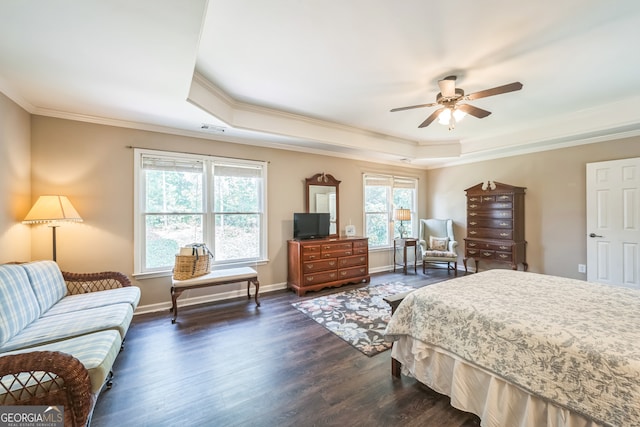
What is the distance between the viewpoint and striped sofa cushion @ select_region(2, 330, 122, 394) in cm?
147

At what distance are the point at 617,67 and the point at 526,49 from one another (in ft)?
3.78

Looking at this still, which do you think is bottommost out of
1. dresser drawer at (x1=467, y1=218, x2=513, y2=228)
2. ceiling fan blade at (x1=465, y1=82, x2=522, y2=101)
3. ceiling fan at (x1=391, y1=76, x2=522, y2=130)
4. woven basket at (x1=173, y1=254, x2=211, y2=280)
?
woven basket at (x1=173, y1=254, x2=211, y2=280)

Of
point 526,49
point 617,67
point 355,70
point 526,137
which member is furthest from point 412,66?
point 526,137

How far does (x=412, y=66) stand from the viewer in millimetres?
2525

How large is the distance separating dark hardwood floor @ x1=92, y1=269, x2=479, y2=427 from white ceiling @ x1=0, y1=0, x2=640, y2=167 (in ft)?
8.15

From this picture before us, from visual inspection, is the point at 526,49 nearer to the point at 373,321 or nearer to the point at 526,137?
the point at 526,137

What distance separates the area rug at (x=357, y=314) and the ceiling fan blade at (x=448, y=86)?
2.61 meters

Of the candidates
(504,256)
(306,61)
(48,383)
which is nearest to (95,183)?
(48,383)

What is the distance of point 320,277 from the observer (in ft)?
13.9

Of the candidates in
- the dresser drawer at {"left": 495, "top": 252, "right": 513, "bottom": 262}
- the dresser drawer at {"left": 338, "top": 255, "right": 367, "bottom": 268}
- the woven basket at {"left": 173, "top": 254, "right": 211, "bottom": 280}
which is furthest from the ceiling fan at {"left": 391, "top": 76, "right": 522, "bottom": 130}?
the woven basket at {"left": 173, "top": 254, "right": 211, "bottom": 280}

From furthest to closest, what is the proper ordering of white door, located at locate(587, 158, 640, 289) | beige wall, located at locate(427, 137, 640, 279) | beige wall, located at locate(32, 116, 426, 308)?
1. beige wall, located at locate(427, 137, 640, 279)
2. white door, located at locate(587, 158, 640, 289)
3. beige wall, located at locate(32, 116, 426, 308)

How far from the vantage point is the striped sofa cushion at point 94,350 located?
1467 mm

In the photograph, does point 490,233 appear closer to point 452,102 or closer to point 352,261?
point 352,261

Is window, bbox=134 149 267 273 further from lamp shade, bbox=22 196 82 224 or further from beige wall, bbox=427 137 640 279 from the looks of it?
beige wall, bbox=427 137 640 279
